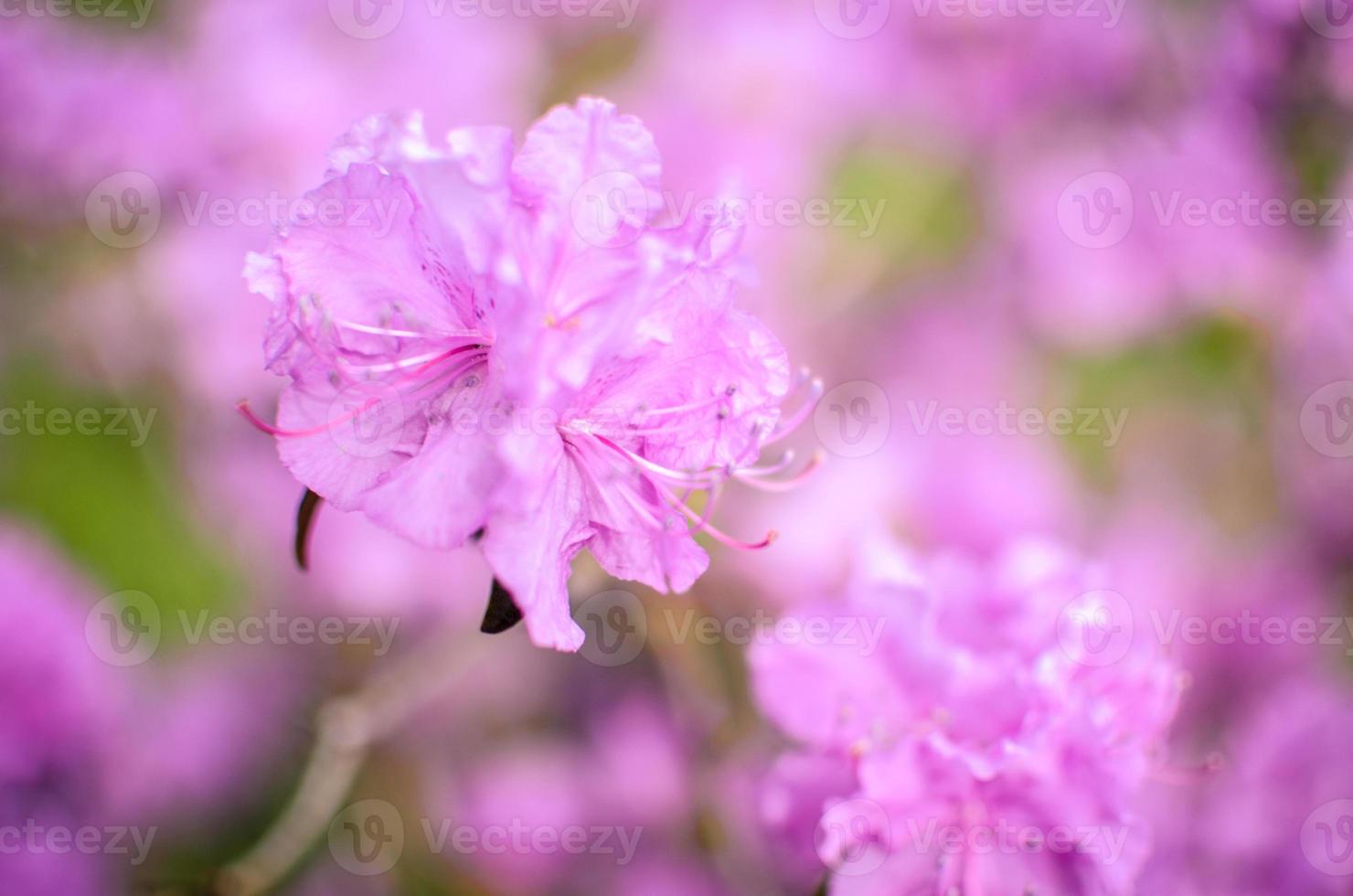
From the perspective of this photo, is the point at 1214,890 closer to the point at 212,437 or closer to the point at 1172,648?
the point at 1172,648

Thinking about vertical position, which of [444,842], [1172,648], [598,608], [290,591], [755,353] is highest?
[755,353]

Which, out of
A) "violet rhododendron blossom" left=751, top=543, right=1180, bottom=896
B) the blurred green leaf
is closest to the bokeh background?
the blurred green leaf

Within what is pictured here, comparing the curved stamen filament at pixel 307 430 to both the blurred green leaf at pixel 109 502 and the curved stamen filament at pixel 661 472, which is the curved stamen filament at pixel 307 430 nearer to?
the curved stamen filament at pixel 661 472

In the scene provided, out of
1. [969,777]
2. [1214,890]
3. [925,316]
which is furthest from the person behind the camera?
[925,316]

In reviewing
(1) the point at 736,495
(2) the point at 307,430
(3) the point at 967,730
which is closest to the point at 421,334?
(2) the point at 307,430

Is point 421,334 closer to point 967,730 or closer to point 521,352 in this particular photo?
point 521,352

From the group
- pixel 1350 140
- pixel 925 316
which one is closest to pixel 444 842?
pixel 925 316

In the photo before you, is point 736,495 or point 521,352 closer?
point 521,352
